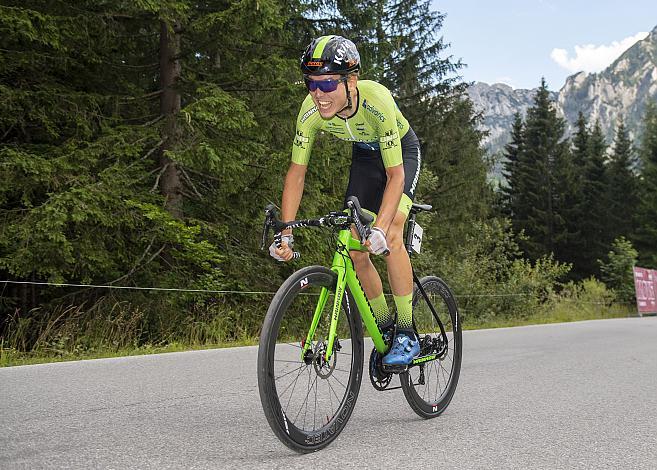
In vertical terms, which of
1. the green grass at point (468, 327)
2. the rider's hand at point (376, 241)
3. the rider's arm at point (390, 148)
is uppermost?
the rider's arm at point (390, 148)

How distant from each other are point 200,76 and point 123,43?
5.49 feet

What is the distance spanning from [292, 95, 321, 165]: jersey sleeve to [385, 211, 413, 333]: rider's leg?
68 cm

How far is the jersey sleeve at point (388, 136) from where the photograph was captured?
12.7 feet

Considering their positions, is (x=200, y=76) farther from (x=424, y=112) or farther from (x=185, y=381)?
(x=424, y=112)

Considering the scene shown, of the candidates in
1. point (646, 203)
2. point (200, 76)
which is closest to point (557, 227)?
point (646, 203)

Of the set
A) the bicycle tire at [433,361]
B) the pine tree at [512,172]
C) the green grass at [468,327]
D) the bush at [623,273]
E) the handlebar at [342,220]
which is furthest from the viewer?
the pine tree at [512,172]

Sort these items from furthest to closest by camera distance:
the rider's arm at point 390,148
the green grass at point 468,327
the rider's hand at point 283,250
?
1. the green grass at point 468,327
2. the rider's arm at point 390,148
3. the rider's hand at point 283,250

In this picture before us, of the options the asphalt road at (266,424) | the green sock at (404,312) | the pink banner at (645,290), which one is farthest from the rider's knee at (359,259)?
the pink banner at (645,290)

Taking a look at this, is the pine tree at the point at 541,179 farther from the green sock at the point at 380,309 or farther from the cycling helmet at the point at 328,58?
the cycling helmet at the point at 328,58

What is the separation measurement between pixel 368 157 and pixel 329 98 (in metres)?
0.81

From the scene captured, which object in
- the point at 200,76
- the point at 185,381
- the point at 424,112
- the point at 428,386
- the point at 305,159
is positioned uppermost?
the point at 424,112

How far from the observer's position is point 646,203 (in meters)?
56.5

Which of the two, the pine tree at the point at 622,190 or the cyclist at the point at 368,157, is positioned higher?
the pine tree at the point at 622,190

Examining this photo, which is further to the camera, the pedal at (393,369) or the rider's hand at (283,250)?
the pedal at (393,369)
